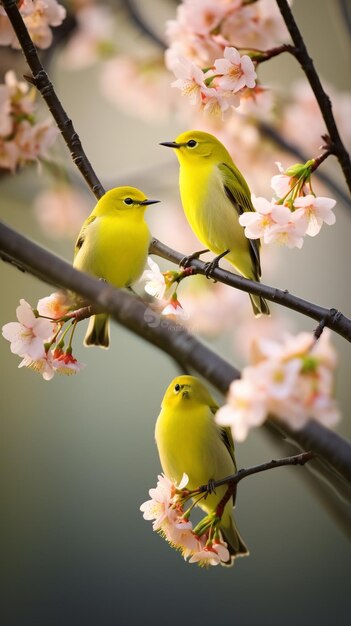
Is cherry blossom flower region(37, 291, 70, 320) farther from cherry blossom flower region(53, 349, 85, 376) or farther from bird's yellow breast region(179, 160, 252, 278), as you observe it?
bird's yellow breast region(179, 160, 252, 278)

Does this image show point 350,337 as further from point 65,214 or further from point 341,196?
point 65,214

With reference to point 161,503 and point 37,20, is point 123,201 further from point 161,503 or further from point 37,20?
point 161,503

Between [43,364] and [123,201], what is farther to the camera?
[123,201]

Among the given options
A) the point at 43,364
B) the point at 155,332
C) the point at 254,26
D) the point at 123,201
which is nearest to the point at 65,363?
the point at 43,364

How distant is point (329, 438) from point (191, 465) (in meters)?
0.94

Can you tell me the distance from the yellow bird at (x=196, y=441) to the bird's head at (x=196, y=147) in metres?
0.55

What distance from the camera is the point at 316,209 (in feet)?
3.77

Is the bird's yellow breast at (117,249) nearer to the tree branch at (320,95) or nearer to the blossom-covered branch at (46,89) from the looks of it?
the blossom-covered branch at (46,89)

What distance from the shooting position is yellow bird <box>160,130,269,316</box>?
174 cm

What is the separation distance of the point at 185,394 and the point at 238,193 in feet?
1.79

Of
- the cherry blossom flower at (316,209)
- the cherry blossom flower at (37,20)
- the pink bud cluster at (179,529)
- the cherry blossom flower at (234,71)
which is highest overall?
the cherry blossom flower at (37,20)

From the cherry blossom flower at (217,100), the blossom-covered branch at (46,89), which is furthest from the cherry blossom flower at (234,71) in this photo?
the blossom-covered branch at (46,89)

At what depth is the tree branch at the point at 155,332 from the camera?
2.11 ft

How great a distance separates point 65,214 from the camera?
307cm
